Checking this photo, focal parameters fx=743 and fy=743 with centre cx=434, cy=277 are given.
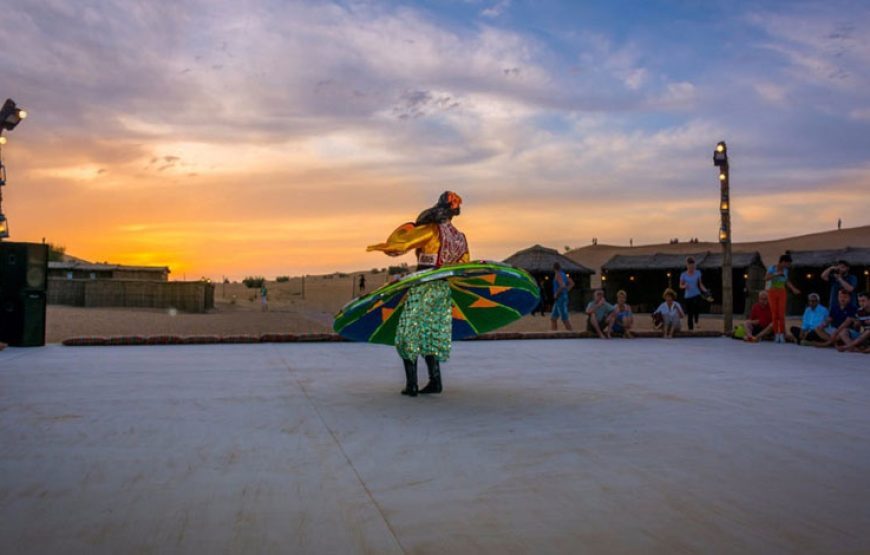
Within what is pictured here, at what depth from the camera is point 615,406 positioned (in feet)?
18.5

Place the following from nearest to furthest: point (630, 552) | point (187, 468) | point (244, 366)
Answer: point (630, 552) < point (187, 468) < point (244, 366)

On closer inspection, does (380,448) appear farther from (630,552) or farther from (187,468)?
(630,552)

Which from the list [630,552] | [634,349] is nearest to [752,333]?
[634,349]

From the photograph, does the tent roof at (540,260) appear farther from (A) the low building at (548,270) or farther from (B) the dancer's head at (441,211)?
(B) the dancer's head at (441,211)

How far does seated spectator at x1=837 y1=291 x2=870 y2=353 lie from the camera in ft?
33.4

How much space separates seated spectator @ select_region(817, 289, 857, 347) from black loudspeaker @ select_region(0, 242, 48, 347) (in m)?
11.1

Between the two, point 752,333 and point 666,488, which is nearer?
point 666,488

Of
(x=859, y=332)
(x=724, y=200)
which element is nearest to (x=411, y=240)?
(x=859, y=332)

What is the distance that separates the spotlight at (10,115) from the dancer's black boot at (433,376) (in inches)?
330

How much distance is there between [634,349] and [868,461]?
6.43 metres

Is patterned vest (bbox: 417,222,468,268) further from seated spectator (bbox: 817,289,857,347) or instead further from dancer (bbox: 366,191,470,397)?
seated spectator (bbox: 817,289,857,347)

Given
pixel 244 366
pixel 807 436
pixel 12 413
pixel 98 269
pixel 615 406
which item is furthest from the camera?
pixel 98 269

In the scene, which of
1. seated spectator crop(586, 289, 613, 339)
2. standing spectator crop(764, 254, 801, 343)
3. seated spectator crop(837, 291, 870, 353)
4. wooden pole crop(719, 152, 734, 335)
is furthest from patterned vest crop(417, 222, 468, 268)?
wooden pole crop(719, 152, 734, 335)

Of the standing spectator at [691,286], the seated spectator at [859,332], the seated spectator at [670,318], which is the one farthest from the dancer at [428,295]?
the standing spectator at [691,286]
